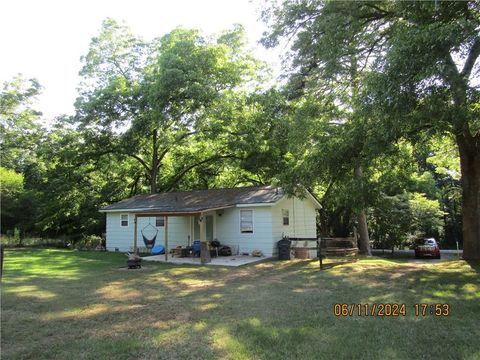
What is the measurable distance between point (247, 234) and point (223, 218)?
159 cm

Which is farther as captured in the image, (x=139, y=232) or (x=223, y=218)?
(x=139, y=232)

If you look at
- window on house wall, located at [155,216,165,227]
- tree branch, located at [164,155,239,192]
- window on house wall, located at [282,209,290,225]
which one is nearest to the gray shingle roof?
window on house wall, located at [155,216,165,227]

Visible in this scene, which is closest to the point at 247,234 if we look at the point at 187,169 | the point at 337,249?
the point at 337,249

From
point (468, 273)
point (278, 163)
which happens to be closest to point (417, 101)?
point (468, 273)

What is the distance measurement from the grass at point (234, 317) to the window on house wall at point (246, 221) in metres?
6.38

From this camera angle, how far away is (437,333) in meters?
5.44

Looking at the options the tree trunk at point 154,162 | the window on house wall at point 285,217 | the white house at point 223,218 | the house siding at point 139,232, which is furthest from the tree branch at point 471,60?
the tree trunk at point 154,162

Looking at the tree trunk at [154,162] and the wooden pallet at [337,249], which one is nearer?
the wooden pallet at [337,249]

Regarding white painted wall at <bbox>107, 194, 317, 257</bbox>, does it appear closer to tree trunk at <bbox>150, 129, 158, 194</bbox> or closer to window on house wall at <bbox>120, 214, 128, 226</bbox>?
window on house wall at <bbox>120, 214, 128, 226</bbox>

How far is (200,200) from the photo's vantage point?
20.5 metres

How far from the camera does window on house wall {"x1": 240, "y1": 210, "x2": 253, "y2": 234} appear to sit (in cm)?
1806

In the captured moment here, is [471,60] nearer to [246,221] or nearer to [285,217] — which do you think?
[285,217]

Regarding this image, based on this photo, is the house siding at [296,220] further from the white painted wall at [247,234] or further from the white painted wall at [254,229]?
the white painted wall at [247,234]

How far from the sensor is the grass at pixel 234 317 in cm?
495
